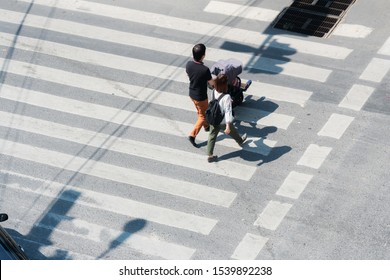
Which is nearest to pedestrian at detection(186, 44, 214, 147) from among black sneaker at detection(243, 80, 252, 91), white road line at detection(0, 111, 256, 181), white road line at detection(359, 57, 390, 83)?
white road line at detection(0, 111, 256, 181)

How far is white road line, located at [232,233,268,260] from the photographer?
12.6 m

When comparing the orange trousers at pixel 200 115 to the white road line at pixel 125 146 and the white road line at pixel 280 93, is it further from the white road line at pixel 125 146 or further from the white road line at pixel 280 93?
the white road line at pixel 280 93

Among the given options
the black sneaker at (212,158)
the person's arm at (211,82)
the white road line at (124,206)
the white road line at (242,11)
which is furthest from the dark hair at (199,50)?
the white road line at (242,11)

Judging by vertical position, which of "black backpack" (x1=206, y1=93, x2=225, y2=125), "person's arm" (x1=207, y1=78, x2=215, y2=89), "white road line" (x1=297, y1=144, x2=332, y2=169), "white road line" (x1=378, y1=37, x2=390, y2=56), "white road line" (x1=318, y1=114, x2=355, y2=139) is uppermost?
"person's arm" (x1=207, y1=78, x2=215, y2=89)

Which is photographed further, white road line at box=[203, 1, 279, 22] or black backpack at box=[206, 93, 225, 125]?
white road line at box=[203, 1, 279, 22]

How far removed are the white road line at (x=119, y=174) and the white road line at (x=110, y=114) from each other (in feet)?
3.81

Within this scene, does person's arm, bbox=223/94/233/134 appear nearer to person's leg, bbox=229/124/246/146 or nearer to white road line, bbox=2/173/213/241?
person's leg, bbox=229/124/246/146

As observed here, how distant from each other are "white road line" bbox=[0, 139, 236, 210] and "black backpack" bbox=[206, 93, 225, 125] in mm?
1083

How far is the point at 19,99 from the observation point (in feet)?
53.3

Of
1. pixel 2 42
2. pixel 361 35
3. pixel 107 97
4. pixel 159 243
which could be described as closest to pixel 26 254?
pixel 159 243

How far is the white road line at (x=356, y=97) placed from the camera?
15.4 meters

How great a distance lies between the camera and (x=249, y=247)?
12.8 metres

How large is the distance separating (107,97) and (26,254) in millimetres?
4198

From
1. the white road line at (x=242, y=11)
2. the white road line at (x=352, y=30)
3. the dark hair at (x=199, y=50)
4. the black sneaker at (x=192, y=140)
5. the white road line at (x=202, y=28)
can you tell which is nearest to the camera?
the dark hair at (x=199, y=50)
